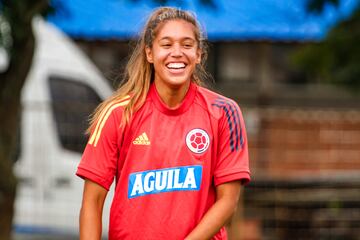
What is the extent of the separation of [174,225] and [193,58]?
710mm

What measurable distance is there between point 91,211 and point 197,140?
0.53 meters

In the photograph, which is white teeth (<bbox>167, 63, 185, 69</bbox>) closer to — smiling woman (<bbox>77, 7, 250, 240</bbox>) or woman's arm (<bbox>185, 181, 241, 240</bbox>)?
smiling woman (<bbox>77, 7, 250, 240</bbox>)

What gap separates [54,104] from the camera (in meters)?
14.2

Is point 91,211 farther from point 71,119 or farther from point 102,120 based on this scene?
point 71,119

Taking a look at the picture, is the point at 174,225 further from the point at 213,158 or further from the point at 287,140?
the point at 287,140

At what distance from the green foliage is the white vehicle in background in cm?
272

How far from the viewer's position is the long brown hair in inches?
190

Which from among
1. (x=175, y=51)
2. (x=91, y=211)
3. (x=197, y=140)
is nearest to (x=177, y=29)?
(x=175, y=51)

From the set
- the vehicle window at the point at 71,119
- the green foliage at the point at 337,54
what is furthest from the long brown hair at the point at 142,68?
the vehicle window at the point at 71,119

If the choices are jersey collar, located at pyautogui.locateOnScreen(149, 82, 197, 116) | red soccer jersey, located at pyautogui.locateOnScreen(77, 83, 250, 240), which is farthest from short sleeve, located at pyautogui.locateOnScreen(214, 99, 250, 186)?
jersey collar, located at pyautogui.locateOnScreen(149, 82, 197, 116)

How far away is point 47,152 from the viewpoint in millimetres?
14086

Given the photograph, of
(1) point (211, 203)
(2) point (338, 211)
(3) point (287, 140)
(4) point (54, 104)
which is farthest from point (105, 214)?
(1) point (211, 203)

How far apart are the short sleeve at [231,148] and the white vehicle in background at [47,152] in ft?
28.6

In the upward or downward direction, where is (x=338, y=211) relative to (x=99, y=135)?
upward
